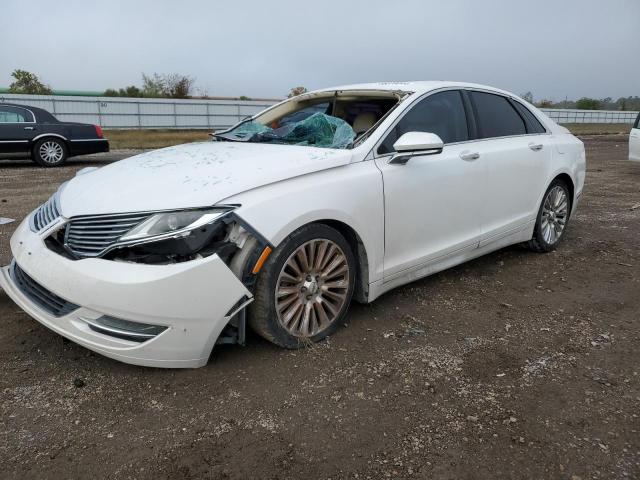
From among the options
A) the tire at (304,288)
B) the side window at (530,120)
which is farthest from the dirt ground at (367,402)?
the side window at (530,120)

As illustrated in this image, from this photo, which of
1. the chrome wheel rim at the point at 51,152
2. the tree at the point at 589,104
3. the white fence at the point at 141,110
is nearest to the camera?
the chrome wheel rim at the point at 51,152

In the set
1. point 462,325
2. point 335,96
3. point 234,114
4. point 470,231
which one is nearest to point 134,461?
point 462,325

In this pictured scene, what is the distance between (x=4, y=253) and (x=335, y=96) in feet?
10.7

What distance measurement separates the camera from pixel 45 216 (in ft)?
9.84

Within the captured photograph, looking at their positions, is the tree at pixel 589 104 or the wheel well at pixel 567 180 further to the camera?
the tree at pixel 589 104

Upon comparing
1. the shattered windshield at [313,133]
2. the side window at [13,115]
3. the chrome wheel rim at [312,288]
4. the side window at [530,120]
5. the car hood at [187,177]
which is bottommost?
the chrome wheel rim at [312,288]

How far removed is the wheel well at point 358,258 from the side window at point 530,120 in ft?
7.98

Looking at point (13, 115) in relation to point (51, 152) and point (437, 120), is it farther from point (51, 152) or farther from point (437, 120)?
point (437, 120)

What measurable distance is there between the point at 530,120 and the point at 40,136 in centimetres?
1030

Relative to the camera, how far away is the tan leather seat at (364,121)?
3.80 m

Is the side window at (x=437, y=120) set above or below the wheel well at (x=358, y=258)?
above

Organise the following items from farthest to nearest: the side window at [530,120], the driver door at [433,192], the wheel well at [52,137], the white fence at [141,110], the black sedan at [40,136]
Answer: the white fence at [141,110] → the wheel well at [52,137] → the black sedan at [40,136] → the side window at [530,120] → the driver door at [433,192]

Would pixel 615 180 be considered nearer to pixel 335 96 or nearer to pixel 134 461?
pixel 335 96

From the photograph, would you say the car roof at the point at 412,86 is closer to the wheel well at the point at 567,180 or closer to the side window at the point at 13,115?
the wheel well at the point at 567,180
